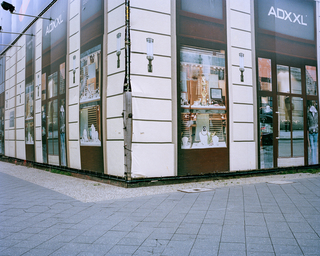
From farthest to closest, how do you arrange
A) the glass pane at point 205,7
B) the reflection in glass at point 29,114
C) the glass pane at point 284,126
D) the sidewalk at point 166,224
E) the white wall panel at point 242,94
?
the reflection in glass at point 29,114 → the glass pane at point 284,126 → the white wall panel at point 242,94 → the glass pane at point 205,7 → the sidewalk at point 166,224

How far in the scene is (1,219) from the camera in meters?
4.99

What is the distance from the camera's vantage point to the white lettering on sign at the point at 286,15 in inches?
437

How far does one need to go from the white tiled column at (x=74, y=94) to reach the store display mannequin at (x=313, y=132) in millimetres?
8916

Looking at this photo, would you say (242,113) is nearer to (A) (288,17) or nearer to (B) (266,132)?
(B) (266,132)

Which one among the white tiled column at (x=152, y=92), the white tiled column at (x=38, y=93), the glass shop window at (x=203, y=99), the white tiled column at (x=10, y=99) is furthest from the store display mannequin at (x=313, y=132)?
the white tiled column at (x=10, y=99)

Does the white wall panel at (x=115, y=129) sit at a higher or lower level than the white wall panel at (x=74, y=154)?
higher

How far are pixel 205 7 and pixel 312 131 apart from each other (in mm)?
6616

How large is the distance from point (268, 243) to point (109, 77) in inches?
254

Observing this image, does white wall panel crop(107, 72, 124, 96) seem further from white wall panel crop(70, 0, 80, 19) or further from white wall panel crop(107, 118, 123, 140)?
white wall panel crop(70, 0, 80, 19)

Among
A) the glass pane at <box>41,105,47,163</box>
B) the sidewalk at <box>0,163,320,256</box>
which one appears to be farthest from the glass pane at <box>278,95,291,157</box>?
the glass pane at <box>41,105,47,163</box>

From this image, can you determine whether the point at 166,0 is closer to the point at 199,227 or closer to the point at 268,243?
the point at 199,227

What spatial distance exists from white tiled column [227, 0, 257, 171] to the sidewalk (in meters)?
3.10

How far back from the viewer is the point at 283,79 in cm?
1121

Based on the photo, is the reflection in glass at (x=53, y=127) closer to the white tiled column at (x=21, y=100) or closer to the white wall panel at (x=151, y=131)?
the white tiled column at (x=21, y=100)
